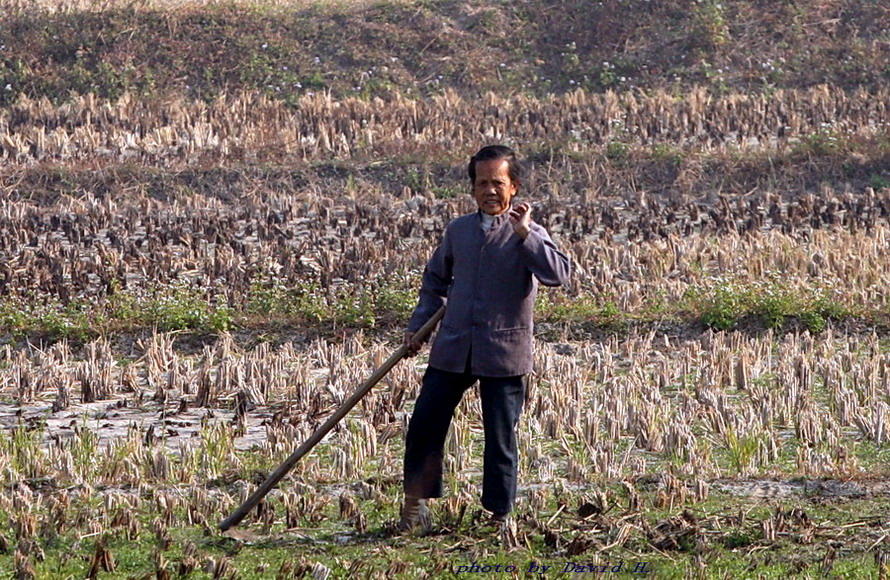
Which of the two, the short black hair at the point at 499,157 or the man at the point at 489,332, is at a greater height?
the short black hair at the point at 499,157

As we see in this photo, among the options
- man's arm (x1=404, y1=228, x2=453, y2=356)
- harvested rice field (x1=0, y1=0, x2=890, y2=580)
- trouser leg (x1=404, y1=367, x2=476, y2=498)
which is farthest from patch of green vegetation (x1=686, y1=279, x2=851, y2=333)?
trouser leg (x1=404, y1=367, x2=476, y2=498)

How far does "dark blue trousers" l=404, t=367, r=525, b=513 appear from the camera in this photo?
4.58 metres

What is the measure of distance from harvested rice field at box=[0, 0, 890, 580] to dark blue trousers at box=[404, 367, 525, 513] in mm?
148

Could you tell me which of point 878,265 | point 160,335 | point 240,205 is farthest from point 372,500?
point 240,205

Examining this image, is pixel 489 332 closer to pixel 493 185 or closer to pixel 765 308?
pixel 493 185

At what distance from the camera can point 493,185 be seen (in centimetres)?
453

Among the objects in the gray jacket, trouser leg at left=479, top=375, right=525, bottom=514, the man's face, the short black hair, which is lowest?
trouser leg at left=479, top=375, right=525, bottom=514

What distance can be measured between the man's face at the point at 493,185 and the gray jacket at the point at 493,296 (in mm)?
49

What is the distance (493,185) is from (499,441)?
2.67 ft

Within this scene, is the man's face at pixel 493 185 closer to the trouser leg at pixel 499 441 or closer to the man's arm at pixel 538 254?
the man's arm at pixel 538 254

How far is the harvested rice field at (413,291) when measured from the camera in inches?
184

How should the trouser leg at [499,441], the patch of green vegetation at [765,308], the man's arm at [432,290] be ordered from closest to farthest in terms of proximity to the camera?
the trouser leg at [499,441] < the man's arm at [432,290] < the patch of green vegetation at [765,308]

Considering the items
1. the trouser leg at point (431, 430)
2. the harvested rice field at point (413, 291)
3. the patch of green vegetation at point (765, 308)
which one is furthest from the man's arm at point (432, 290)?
the patch of green vegetation at point (765, 308)

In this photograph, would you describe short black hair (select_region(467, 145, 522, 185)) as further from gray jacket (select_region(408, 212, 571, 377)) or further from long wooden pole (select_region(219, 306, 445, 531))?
long wooden pole (select_region(219, 306, 445, 531))
